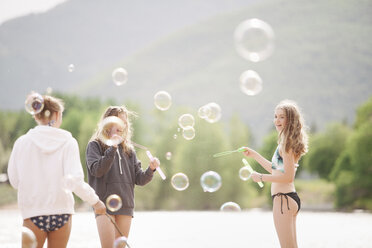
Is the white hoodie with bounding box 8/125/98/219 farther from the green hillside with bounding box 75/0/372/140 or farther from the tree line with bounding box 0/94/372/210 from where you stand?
the green hillside with bounding box 75/0/372/140

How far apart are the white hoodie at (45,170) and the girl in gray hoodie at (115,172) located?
2.92 feet

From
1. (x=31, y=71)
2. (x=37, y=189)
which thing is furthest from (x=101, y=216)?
(x=31, y=71)

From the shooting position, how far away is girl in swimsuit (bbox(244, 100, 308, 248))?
5129 millimetres

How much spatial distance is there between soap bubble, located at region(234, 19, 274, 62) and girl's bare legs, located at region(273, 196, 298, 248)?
14.0 ft

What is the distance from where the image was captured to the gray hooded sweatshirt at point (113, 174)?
541cm

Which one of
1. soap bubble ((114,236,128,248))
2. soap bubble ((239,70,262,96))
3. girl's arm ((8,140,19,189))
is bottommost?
soap bubble ((114,236,128,248))

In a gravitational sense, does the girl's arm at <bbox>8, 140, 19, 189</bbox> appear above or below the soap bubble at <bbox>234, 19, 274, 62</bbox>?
below

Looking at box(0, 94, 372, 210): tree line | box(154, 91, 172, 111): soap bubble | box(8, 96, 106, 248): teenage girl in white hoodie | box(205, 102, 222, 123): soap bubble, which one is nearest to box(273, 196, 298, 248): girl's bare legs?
box(8, 96, 106, 248): teenage girl in white hoodie

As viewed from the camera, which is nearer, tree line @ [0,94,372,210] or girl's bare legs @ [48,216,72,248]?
girl's bare legs @ [48,216,72,248]

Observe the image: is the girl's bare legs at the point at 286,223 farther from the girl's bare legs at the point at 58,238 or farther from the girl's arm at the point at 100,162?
the girl's bare legs at the point at 58,238

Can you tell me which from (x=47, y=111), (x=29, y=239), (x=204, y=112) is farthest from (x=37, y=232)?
(x=204, y=112)

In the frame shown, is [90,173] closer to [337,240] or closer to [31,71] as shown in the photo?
[337,240]

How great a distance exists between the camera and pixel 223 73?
180 meters

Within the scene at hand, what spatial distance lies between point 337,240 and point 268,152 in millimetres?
56450
